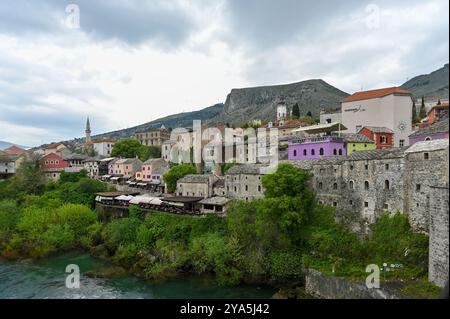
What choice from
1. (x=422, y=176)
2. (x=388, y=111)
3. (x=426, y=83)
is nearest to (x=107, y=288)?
(x=422, y=176)

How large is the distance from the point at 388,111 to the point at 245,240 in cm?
2530

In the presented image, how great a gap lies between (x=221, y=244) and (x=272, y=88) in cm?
14401

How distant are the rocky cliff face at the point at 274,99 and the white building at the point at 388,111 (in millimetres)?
79613

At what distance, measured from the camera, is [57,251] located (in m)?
34.3

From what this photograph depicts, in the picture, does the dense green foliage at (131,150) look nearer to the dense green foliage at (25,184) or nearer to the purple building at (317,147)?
the dense green foliage at (25,184)

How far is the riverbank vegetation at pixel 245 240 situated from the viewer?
22.8 m

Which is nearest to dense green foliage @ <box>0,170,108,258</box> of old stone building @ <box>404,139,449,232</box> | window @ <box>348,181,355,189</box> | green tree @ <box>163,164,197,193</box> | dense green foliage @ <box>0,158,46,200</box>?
dense green foliage @ <box>0,158,46,200</box>

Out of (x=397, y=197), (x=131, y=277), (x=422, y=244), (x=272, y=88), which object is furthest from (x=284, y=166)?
(x=272, y=88)

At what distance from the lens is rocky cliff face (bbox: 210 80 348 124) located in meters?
132

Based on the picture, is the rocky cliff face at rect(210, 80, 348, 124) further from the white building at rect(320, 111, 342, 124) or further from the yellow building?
the yellow building

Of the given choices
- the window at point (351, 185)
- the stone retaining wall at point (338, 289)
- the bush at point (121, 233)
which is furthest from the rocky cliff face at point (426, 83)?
the bush at point (121, 233)

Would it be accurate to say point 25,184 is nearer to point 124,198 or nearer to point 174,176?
point 124,198

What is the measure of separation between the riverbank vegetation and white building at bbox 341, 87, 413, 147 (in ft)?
56.0

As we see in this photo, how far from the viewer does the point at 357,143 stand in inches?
1299
